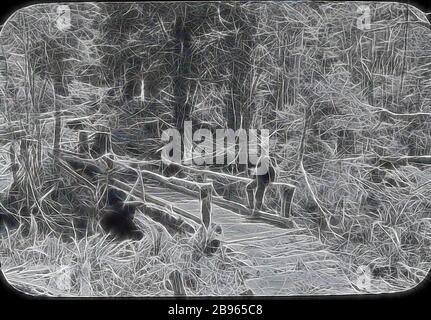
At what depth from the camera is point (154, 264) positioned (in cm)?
207

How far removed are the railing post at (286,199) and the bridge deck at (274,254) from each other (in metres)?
0.08

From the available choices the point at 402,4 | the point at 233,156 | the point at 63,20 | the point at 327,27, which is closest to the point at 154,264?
the point at 233,156

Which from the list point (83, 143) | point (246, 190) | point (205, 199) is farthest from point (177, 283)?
point (83, 143)

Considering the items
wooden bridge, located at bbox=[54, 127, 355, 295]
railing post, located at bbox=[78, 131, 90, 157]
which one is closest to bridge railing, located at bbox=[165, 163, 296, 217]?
wooden bridge, located at bbox=[54, 127, 355, 295]

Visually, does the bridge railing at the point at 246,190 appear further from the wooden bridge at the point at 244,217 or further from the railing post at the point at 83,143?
the railing post at the point at 83,143

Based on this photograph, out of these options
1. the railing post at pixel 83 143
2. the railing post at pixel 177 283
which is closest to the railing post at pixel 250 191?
the railing post at pixel 177 283

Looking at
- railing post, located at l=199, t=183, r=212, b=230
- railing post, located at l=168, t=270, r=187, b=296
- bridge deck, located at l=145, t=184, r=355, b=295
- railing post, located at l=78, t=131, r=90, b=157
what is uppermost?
railing post, located at l=78, t=131, r=90, b=157

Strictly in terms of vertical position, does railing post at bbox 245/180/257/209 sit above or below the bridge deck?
above

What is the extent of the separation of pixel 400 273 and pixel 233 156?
0.91m

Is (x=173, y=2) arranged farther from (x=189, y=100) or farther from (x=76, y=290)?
(x=76, y=290)

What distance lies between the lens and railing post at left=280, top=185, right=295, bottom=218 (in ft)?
6.73

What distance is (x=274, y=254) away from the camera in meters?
2.07

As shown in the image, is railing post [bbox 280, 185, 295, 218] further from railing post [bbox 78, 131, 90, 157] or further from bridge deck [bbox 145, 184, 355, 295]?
railing post [bbox 78, 131, 90, 157]

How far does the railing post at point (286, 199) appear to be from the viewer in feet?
6.73
